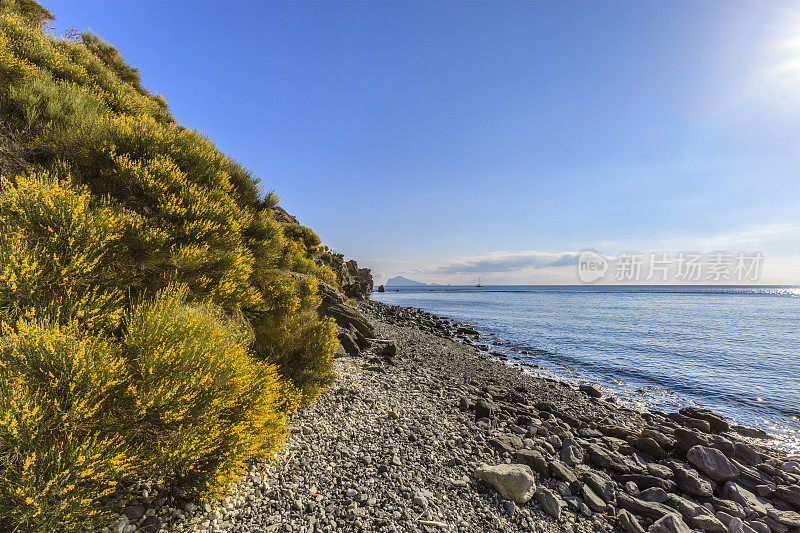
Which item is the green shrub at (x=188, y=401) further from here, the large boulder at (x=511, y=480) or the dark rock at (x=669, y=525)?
the dark rock at (x=669, y=525)

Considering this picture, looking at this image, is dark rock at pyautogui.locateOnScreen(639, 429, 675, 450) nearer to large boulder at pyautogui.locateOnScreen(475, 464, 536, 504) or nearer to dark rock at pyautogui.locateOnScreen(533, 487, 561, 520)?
dark rock at pyautogui.locateOnScreen(533, 487, 561, 520)

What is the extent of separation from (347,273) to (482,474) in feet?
126

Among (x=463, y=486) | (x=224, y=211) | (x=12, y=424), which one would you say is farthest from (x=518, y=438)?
(x=224, y=211)

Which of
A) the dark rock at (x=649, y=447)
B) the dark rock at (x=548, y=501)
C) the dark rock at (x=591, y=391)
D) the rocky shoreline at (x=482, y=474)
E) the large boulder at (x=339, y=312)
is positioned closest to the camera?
the rocky shoreline at (x=482, y=474)

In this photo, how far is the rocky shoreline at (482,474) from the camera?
4.65m

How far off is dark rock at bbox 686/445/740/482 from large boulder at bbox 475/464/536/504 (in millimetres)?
5630

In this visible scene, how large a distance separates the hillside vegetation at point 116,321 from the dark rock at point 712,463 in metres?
10.1

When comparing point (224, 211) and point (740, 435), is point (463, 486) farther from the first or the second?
point (740, 435)

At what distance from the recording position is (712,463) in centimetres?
784

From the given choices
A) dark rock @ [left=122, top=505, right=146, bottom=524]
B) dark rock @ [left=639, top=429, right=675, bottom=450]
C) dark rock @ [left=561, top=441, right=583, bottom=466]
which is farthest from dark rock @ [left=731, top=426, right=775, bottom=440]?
dark rock @ [left=122, top=505, right=146, bottom=524]

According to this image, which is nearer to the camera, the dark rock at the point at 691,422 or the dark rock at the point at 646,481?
the dark rock at the point at 646,481

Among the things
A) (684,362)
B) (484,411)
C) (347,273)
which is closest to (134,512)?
(484,411)

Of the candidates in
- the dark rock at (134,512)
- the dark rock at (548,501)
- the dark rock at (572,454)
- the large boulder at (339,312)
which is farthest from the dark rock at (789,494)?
the large boulder at (339,312)

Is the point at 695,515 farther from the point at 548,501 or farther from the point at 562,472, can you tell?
the point at 548,501
